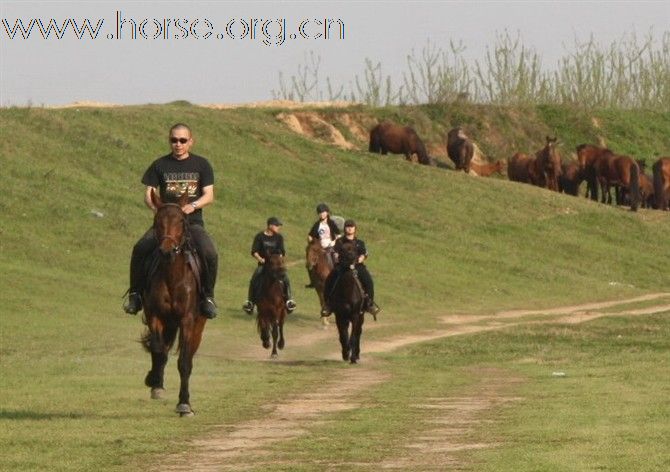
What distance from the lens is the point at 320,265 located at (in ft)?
114

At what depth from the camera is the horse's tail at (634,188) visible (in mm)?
65375

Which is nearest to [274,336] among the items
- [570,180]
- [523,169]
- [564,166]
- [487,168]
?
[570,180]

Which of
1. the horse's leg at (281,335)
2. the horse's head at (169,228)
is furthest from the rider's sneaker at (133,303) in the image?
the horse's leg at (281,335)

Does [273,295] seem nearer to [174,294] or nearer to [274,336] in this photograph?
[274,336]

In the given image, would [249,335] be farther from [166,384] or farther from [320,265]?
[166,384]

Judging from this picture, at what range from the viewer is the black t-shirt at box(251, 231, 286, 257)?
28844 mm

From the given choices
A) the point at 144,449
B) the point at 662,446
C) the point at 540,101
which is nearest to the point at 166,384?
the point at 144,449

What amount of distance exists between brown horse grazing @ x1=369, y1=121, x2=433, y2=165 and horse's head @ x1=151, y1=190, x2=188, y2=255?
5236 centimetres

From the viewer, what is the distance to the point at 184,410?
16.5m

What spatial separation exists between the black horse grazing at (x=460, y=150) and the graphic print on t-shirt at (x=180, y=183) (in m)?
52.7

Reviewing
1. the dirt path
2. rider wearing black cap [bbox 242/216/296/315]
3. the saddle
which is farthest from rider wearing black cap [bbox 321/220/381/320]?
the saddle

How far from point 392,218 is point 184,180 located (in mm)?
38819

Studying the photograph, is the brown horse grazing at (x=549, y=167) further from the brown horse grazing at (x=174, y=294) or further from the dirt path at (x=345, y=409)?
the brown horse grazing at (x=174, y=294)

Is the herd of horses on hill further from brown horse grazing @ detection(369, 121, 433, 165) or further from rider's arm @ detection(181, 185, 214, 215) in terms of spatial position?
rider's arm @ detection(181, 185, 214, 215)
